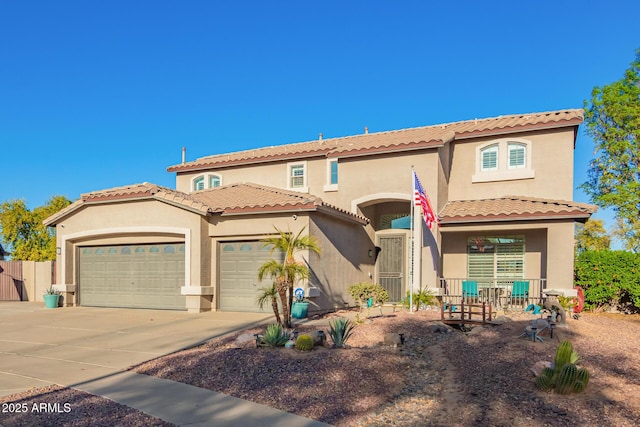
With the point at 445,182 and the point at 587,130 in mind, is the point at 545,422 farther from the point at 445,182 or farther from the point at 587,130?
the point at 587,130

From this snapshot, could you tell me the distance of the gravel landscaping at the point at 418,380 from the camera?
618 centimetres

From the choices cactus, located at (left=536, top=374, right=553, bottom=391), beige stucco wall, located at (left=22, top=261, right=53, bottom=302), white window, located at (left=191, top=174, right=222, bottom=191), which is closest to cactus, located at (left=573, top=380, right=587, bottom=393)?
cactus, located at (left=536, top=374, right=553, bottom=391)

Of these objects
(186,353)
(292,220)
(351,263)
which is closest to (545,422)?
(186,353)

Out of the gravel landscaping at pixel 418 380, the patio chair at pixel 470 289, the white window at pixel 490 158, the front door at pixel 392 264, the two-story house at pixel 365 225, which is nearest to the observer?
the gravel landscaping at pixel 418 380

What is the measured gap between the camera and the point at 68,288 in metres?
19.4

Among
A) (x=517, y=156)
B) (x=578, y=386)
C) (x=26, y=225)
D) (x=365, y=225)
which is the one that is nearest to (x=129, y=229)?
(x=365, y=225)

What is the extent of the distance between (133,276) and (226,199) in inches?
181

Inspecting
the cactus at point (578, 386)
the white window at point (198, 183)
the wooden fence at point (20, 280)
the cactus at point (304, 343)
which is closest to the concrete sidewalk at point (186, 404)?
the cactus at point (304, 343)

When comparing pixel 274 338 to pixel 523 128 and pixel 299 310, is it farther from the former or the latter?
pixel 523 128

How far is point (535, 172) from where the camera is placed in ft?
58.2

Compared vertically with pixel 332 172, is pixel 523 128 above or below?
above

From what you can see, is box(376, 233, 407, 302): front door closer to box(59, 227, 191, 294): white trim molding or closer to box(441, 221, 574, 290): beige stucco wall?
box(441, 221, 574, 290): beige stucco wall

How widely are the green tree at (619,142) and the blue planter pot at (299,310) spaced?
57.8 ft

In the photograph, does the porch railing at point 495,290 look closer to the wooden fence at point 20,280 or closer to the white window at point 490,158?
the white window at point 490,158
